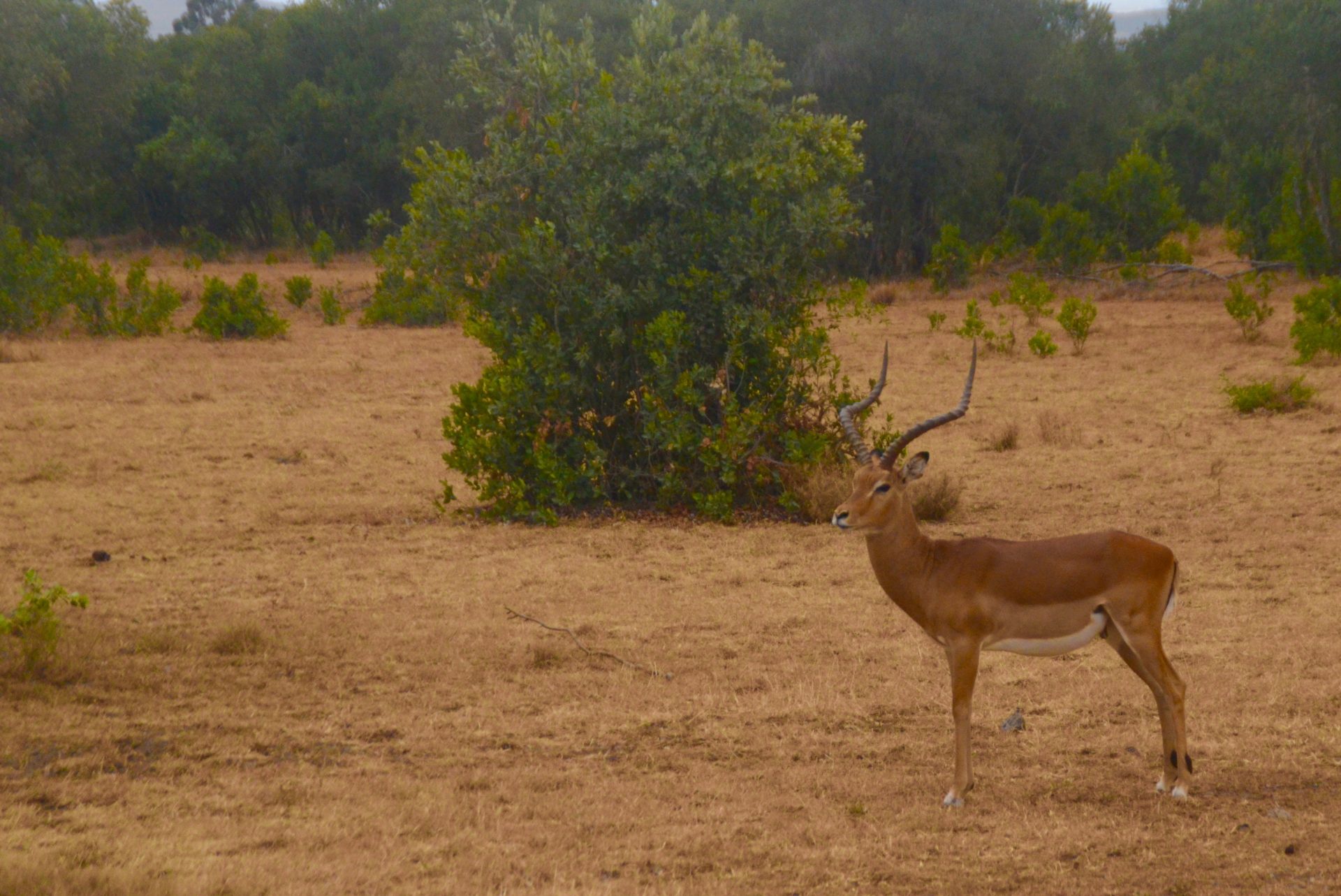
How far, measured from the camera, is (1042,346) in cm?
1712

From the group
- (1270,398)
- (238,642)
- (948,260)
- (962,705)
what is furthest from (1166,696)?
(948,260)

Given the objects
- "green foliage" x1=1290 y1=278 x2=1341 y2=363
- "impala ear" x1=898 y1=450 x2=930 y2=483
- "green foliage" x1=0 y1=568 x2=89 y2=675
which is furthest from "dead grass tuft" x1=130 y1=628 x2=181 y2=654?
"green foliage" x1=1290 y1=278 x2=1341 y2=363

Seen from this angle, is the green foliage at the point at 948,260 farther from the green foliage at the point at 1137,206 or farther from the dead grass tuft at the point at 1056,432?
the dead grass tuft at the point at 1056,432

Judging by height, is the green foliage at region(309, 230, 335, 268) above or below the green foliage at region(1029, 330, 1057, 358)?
above

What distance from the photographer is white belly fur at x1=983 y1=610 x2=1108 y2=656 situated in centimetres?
480

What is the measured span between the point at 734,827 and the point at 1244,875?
1630 mm

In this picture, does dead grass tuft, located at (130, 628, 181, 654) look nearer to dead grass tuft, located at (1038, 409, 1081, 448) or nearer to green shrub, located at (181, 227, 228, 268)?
dead grass tuft, located at (1038, 409, 1081, 448)

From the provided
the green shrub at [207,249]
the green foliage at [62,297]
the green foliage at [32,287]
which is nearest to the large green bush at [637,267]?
the green foliage at [62,297]

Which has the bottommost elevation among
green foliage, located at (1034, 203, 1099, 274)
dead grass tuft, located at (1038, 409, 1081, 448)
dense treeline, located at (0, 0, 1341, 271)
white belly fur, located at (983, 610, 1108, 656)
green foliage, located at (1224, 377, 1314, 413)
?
dead grass tuft, located at (1038, 409, 1081, 448)

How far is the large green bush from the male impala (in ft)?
16.2

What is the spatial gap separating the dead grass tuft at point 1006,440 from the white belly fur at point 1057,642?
7506 millimetres

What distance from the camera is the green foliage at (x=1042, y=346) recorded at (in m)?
17.1

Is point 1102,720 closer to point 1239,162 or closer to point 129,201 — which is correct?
point 1239,162

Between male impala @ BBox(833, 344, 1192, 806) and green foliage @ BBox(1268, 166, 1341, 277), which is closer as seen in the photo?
male impala @ BBox(833, 344, 1192, 806)
